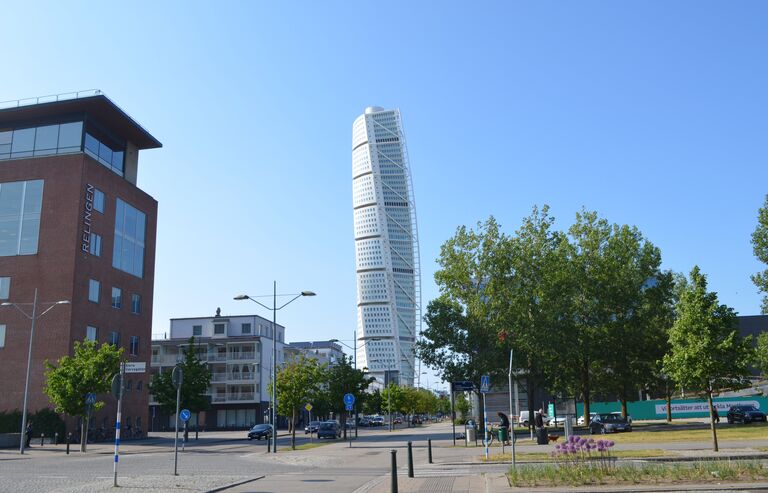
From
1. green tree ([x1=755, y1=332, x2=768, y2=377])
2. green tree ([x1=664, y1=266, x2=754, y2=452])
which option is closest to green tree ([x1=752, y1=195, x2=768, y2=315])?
green tree ([x1=755, y1=332, x2=768, y2=377])

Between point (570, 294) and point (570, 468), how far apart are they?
40.8 m

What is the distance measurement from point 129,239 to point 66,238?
9.33 metres

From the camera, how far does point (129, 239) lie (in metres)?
63.6

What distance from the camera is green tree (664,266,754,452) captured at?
29156 millimetres

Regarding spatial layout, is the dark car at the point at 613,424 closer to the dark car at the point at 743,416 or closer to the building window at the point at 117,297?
the dark car at the point at 743,416

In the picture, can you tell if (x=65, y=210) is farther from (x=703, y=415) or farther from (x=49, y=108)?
(x=703, y=415)

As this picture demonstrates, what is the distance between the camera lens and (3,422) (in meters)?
49.4

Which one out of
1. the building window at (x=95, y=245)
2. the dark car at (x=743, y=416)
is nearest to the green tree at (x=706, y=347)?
the dark car at (x=743, y=416)

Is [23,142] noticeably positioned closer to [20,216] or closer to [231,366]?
[20,216]

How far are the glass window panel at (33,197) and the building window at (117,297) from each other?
945 centimetres

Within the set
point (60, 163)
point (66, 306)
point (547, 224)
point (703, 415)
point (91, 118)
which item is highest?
point (91, 118)

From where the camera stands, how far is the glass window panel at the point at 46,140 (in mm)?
58000

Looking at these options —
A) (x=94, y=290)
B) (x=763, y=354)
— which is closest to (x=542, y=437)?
(x=763, y=354)

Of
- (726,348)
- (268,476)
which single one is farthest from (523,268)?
(268,476)
